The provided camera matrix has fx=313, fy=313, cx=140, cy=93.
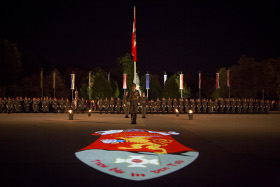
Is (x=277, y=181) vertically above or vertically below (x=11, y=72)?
below

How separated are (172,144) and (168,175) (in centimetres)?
427

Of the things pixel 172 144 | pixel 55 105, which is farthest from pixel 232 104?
pixel 172 144

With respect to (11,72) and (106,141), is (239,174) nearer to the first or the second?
(106,141)

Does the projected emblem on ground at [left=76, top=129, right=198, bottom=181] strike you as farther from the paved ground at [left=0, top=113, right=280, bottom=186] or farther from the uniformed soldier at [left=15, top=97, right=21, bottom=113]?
the uniformed soldier at [left=15, top=97, right=21, bottom=113]

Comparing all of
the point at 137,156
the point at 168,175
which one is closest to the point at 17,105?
the point at 137,156

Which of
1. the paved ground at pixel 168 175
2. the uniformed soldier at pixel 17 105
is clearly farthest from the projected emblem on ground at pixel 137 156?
the uniformed soldier at pixel 17 105

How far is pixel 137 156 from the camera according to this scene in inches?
335

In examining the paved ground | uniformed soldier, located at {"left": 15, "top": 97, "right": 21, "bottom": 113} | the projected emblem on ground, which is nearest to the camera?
the paved ground

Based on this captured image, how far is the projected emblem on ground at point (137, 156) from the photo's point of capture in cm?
684

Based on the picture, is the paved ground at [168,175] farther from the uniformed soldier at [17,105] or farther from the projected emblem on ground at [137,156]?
the uniformed soldier at [17,105]

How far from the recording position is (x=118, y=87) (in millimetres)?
80438

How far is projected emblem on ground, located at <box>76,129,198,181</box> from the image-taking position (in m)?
6.84

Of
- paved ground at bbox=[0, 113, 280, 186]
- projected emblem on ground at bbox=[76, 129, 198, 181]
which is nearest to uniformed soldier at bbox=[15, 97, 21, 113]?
paved ground at bbox=[0, 113, 280, 186]

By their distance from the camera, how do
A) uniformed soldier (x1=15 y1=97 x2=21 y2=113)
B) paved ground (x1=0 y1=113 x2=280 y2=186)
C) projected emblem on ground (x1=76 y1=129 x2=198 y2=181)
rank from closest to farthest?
paved ground (x1=0 y1=113 x2=280 y2=186) < projected emblem on ground (x1=76 y1=129 x2=198 y2=181) < uniformed soldier (x1=15 y1=97 x2=21 y2=113)
